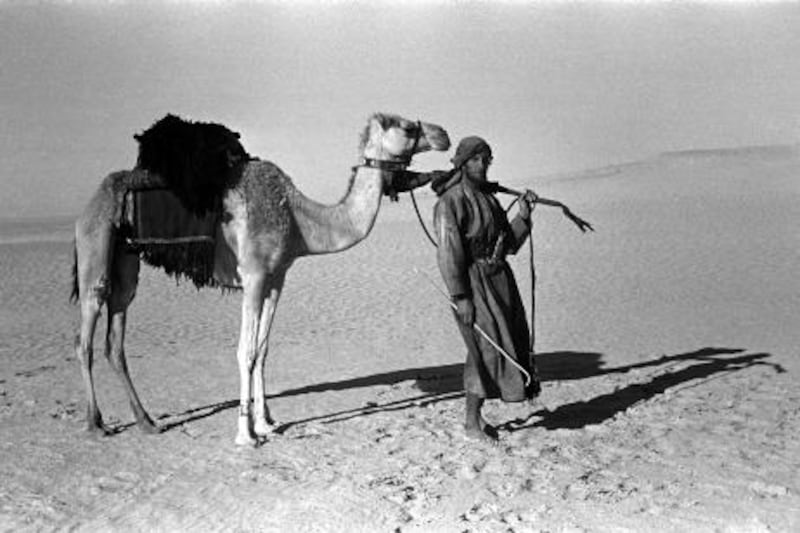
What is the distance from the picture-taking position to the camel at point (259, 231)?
6.78m

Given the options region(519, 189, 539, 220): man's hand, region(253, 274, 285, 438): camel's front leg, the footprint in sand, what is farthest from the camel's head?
the footprint in sand

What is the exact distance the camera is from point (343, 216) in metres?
6.96

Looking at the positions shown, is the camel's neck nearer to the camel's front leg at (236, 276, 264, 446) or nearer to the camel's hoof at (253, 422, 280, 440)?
the camel's front leg at (236, 276, 264, 446)

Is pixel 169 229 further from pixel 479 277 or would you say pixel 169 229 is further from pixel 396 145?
pixel 479 277

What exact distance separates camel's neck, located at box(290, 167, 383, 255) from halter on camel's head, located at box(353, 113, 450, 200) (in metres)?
0.09

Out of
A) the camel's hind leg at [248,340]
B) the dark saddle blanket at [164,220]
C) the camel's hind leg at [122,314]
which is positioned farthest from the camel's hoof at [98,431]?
the dark saddle blanket at [164,220]

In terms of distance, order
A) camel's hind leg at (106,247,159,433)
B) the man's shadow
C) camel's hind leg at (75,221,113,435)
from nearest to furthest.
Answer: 1. camel's hind leg at (75,221,113,435)
2. camel's hind leg at (106,247,159,433)
3. the man's shadow

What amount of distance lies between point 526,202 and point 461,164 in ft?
1.93

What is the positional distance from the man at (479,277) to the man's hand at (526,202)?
19 centimetres

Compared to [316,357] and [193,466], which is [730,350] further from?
[193,466]

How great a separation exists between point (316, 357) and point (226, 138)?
4.53m

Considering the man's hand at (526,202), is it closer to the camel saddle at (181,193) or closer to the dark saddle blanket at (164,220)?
the camel saddle at (181,193)

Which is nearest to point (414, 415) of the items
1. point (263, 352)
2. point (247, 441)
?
point (263, 352)

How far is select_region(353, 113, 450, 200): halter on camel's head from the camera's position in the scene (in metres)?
6.72
